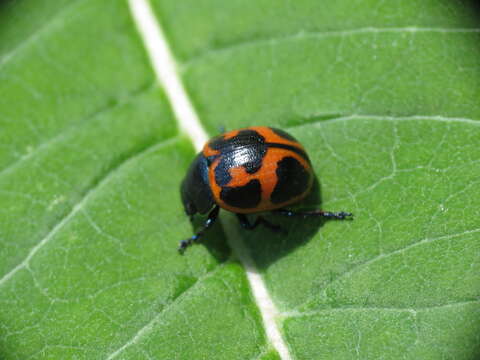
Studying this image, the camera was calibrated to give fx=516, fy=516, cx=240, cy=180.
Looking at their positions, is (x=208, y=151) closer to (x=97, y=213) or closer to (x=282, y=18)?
(x=97, y=213)

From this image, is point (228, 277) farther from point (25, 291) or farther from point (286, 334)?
point (25, 291)

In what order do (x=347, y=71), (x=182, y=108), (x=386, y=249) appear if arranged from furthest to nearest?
(x=182, y=108) < (x=347, y=71) < (x=386, y=249)

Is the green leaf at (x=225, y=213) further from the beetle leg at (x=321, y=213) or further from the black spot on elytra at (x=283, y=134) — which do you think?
the black spot on elytra at (x=283, y=134)

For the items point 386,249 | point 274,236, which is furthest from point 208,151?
point 386,249

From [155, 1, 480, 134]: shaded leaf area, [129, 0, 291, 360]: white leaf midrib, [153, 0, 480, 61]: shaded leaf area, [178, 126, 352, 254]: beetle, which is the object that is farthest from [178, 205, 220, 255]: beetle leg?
[153, 0, 480, 61]: shaded leaf area

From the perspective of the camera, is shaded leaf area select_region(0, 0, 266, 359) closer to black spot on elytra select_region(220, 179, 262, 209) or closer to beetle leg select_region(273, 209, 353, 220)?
black spot on elytra select_region(220, 179, 262, 209)

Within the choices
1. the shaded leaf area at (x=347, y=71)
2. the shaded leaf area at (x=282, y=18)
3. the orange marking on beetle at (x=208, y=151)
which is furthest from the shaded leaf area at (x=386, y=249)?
the shaded leaf area at (x=282, y=18)
